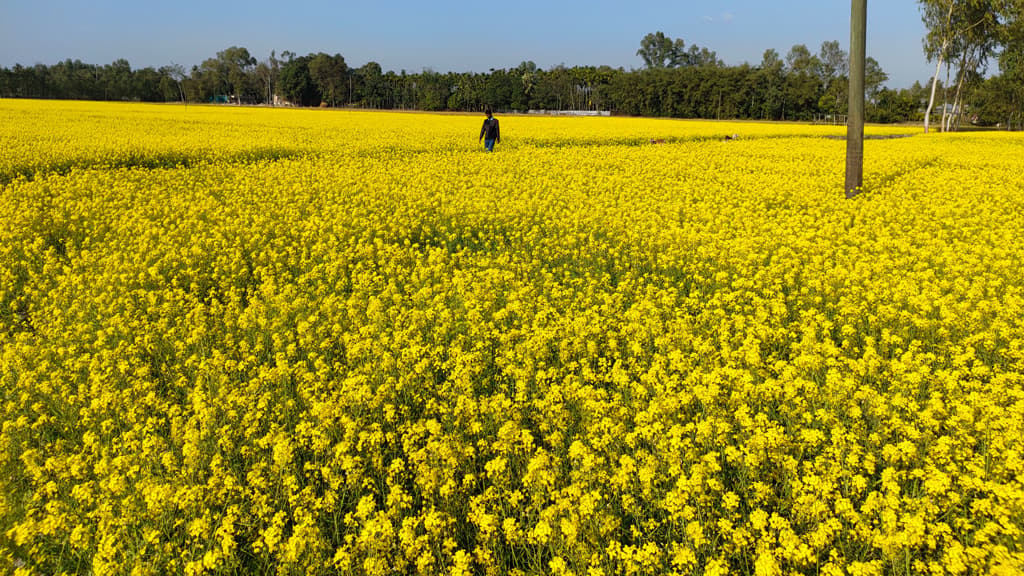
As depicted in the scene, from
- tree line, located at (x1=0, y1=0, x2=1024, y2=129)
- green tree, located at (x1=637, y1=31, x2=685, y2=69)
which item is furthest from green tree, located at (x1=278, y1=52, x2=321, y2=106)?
green tree, located at (x1=637, y1=31, x2=685, y2=69)

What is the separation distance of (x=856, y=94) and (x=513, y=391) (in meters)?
11.2

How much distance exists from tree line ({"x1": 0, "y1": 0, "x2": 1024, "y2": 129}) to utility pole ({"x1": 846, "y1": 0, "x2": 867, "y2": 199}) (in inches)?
1833

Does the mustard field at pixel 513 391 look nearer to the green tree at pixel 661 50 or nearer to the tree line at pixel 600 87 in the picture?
the tree line at pixel 600 87

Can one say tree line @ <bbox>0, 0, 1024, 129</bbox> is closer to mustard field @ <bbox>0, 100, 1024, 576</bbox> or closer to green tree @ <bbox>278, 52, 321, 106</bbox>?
green tree @ <bbox>278, 52, 321, 106</bbox>

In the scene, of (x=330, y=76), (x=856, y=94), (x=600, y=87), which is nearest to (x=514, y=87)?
(x=600, y=87)

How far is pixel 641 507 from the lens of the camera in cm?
333

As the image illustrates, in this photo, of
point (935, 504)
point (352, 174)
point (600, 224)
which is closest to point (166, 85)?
point (352, 174)

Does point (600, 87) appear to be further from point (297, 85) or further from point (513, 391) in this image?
point (513, 391)

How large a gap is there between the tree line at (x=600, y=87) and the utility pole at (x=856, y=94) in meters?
46.6

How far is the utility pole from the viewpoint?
11414 mm

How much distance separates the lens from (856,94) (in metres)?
11.8

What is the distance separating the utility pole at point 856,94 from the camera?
11.4 meters

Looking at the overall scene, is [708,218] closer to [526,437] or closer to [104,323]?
[526,437]

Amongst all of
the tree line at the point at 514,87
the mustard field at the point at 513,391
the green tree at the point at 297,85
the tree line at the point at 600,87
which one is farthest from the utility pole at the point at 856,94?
the green tree at the point at 297,85
